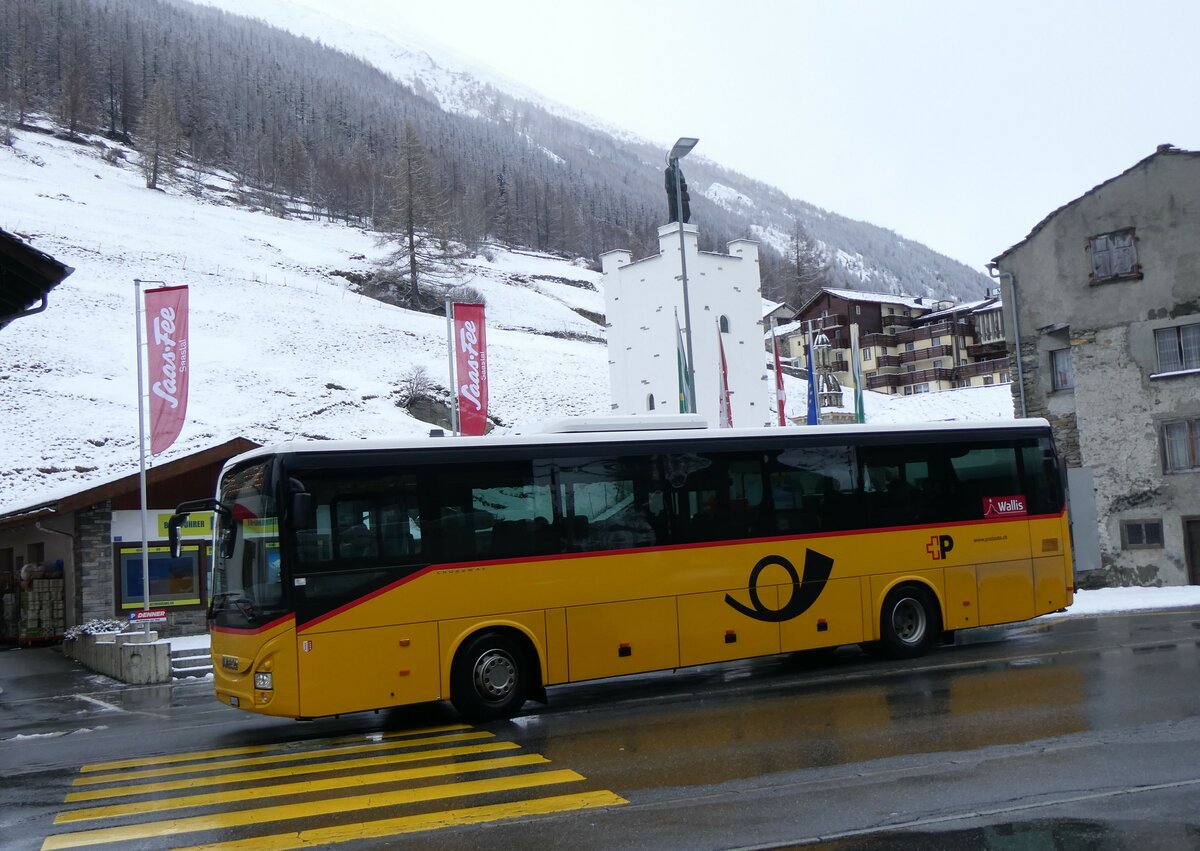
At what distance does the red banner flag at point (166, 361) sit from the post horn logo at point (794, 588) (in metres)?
14.6

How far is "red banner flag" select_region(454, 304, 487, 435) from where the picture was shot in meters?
29.2

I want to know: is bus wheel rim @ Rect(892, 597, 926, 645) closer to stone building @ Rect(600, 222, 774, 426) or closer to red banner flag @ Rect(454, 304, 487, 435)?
red banner flag @ Rect(454, 304, 487, 435)

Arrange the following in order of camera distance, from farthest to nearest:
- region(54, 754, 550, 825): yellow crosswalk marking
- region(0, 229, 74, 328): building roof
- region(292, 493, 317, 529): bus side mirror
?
region(0, 229, 74, 328): building roof < region(292, 493, 317, 529): bus side mirror < region(54, 754, 550, 825): yellow crosswalk marking

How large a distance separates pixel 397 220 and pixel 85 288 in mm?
32032

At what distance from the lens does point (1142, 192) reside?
105 ft

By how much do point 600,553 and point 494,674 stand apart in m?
1.87

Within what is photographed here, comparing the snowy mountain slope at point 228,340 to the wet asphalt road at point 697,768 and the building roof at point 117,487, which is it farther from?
the wet asphalt road at point 697,768

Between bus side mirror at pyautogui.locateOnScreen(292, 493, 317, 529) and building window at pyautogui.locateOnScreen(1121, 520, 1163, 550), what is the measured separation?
27749 mm

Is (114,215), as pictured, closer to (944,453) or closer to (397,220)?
(397,220)

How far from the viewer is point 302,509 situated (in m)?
11.2

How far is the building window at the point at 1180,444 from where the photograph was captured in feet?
101

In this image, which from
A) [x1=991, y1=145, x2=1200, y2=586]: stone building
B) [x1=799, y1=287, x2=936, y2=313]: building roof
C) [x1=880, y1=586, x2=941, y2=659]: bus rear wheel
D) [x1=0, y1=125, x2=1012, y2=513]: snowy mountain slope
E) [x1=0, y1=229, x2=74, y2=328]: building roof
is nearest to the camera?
[x1=0, y1=229, x2=74, y2=328]: building roof

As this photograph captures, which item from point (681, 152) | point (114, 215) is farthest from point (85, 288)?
point (681, 152)

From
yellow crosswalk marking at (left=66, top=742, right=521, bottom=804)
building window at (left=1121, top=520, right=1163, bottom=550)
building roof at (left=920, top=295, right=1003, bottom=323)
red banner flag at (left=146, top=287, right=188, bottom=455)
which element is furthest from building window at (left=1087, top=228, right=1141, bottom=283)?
building roof at (left=920, top=295, right=1003, bottom=323)
